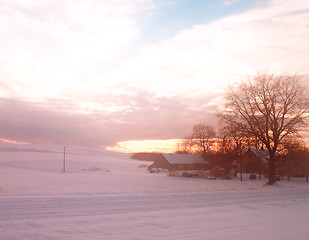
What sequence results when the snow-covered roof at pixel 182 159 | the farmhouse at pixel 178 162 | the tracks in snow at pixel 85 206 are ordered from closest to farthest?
the tracks in snow at pixel 85 206
the farmhouse at pixel 178 162
the snow-covered roof at pixel 182 159

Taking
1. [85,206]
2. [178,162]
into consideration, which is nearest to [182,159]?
[178,162]

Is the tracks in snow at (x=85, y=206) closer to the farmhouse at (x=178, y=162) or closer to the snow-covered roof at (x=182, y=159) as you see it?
the farmhouse at (x=178, y=162)

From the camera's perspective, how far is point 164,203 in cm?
1712

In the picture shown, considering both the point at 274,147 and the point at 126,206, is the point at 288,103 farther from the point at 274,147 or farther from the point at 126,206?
the point at 126,206

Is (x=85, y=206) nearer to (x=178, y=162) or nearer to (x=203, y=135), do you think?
(x=178, y=162)

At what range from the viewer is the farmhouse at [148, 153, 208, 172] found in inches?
2549

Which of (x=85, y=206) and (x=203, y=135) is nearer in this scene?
(x=85, y=206)

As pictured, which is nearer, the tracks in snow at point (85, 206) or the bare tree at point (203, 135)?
the tracks in snow at point (85, 206)

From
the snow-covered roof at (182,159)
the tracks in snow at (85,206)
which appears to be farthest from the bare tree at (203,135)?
the tracks in snow at (85,206)

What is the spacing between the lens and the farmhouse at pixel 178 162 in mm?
64750

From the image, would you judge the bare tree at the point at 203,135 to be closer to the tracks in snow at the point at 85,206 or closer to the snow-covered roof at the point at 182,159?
the snow-covered roof at the point at 182,159

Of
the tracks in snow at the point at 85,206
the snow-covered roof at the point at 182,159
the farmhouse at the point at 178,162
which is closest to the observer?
the tracks in snow at the point at 85,206

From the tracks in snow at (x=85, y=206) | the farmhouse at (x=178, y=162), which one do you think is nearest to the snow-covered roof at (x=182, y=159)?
the farmhouse at (x=178, y=162)

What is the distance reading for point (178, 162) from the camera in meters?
65.5
